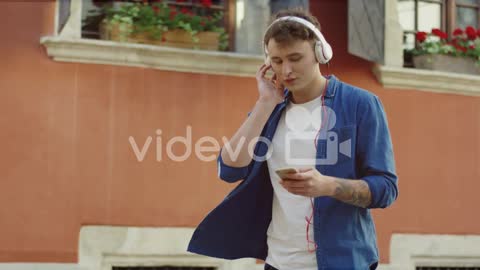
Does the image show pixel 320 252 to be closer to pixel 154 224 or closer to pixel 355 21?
pixel 154 224

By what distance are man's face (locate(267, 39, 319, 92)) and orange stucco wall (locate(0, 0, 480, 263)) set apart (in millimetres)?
3759

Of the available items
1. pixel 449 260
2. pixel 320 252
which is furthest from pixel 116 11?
pixel 320 252

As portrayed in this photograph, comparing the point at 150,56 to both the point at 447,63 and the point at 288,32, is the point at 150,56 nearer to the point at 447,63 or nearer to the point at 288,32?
the point at 447,63

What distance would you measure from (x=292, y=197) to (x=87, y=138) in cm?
381

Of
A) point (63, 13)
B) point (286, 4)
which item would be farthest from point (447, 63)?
point (63, 13)

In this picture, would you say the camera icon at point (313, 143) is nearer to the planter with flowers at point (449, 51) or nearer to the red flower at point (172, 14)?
the red flower at point (172, 14)

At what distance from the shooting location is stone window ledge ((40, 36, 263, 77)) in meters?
6.67

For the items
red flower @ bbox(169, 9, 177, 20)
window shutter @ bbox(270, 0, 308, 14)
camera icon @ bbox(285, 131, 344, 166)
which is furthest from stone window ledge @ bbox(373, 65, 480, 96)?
camera icon @ bbox(285, 131, 344, 166)

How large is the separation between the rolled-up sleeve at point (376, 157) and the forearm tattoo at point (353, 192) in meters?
0.02

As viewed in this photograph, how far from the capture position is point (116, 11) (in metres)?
7.05

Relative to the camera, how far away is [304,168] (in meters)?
2.83

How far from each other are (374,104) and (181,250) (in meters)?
4.07

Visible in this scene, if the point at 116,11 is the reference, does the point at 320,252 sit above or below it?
below

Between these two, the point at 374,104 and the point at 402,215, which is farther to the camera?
the point at 402,215
